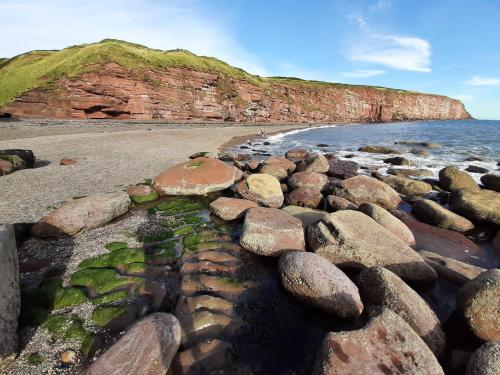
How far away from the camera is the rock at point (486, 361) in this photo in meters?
3.00

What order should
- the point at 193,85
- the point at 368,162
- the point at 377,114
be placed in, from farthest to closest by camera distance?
the point at 377,114 → the point at 193,85 → the point at 368,162

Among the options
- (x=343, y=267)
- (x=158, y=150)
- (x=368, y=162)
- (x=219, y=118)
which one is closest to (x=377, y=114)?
(x=219, y=118)

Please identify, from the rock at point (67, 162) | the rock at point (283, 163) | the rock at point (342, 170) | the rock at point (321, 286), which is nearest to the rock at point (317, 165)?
the rock at point (342, 170)

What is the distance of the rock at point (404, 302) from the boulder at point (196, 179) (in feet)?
21.7

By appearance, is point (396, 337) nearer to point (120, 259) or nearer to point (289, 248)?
point (289, 248)

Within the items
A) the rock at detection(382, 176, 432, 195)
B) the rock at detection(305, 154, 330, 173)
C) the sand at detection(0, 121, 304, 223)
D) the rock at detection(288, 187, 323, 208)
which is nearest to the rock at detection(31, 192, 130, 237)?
the sand at detection(0, 121, 304, 223)

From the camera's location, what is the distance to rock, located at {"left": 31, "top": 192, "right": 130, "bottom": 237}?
635cm

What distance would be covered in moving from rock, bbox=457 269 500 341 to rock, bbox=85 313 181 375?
4227 mm

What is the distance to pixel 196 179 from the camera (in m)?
10.1

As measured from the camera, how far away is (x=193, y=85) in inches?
2215

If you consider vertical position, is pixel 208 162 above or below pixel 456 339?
above

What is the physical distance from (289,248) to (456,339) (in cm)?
310

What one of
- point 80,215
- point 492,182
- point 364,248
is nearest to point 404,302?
point 364,248

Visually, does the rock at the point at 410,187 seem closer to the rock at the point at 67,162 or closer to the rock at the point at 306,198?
the rock at the point at 306,198
